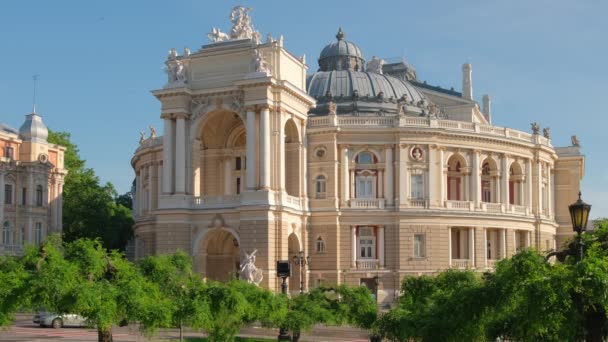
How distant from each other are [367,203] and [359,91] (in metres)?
12.9

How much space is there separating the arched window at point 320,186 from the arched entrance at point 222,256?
7.06 m

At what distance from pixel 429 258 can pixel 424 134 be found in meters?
9.31

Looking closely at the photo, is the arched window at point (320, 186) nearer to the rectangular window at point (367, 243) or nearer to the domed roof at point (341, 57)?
the rectangular window at point (367, 243)

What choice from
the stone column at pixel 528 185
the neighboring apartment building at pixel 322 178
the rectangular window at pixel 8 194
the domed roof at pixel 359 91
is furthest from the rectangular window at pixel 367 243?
the rectangular window at pixel 8 194

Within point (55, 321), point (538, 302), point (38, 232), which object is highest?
point (38, 232)

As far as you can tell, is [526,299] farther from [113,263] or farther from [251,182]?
[251,182]

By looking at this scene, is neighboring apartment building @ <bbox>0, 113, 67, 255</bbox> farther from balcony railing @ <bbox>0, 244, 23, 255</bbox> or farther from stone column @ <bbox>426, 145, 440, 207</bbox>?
stone column @ <bbox>426, 145, 440, 207</bbox>

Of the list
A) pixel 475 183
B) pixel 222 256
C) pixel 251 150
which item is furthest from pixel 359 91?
pixel 222 256

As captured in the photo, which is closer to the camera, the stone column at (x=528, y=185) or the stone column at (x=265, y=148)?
the stone column at (x=265, y=148)

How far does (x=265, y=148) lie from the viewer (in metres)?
57.3

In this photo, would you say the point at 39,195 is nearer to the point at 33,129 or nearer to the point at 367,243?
the point at 33,129

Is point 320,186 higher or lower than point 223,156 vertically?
lower

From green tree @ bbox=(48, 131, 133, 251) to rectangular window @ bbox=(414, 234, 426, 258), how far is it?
3394 centimetres

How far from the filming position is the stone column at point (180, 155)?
60.2 metres
